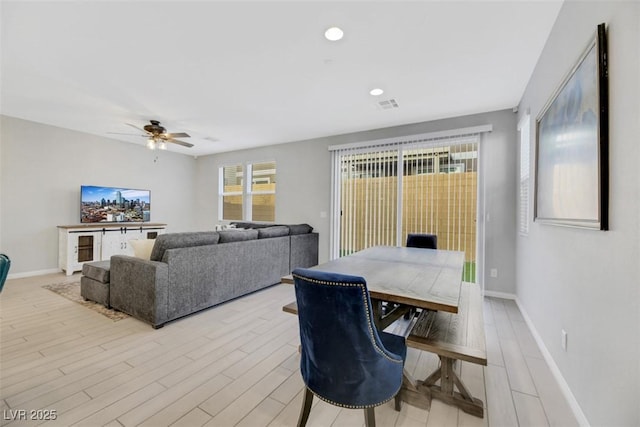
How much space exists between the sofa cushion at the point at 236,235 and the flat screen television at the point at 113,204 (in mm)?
3600

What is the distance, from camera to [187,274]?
2826mm

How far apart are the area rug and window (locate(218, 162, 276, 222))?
10.6 feet

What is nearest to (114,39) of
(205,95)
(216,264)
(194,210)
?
(205,95)

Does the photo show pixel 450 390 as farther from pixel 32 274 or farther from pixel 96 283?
pixel 32 274

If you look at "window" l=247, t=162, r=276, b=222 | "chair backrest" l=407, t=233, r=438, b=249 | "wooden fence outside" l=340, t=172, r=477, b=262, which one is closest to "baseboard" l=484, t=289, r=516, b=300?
"wooden fence outside" l=340, t=172, r=477, b=262

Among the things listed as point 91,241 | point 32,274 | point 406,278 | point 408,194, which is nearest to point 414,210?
point 408,194

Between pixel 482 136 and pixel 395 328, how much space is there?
2976mm

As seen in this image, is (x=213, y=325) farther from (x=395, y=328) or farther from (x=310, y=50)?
(x=310, y=50)

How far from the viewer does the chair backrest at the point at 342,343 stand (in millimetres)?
1090

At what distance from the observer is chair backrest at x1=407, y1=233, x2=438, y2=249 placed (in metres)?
3.21

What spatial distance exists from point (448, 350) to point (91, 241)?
5.92 m

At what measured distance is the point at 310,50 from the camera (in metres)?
2.37

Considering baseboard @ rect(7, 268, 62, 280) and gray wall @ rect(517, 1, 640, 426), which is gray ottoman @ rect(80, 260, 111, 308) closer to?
baseboard @ rect(7, 268, 62, 280)

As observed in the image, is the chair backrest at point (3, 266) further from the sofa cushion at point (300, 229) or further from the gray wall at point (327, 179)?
Answer: the gray wall at point (327, 179)
